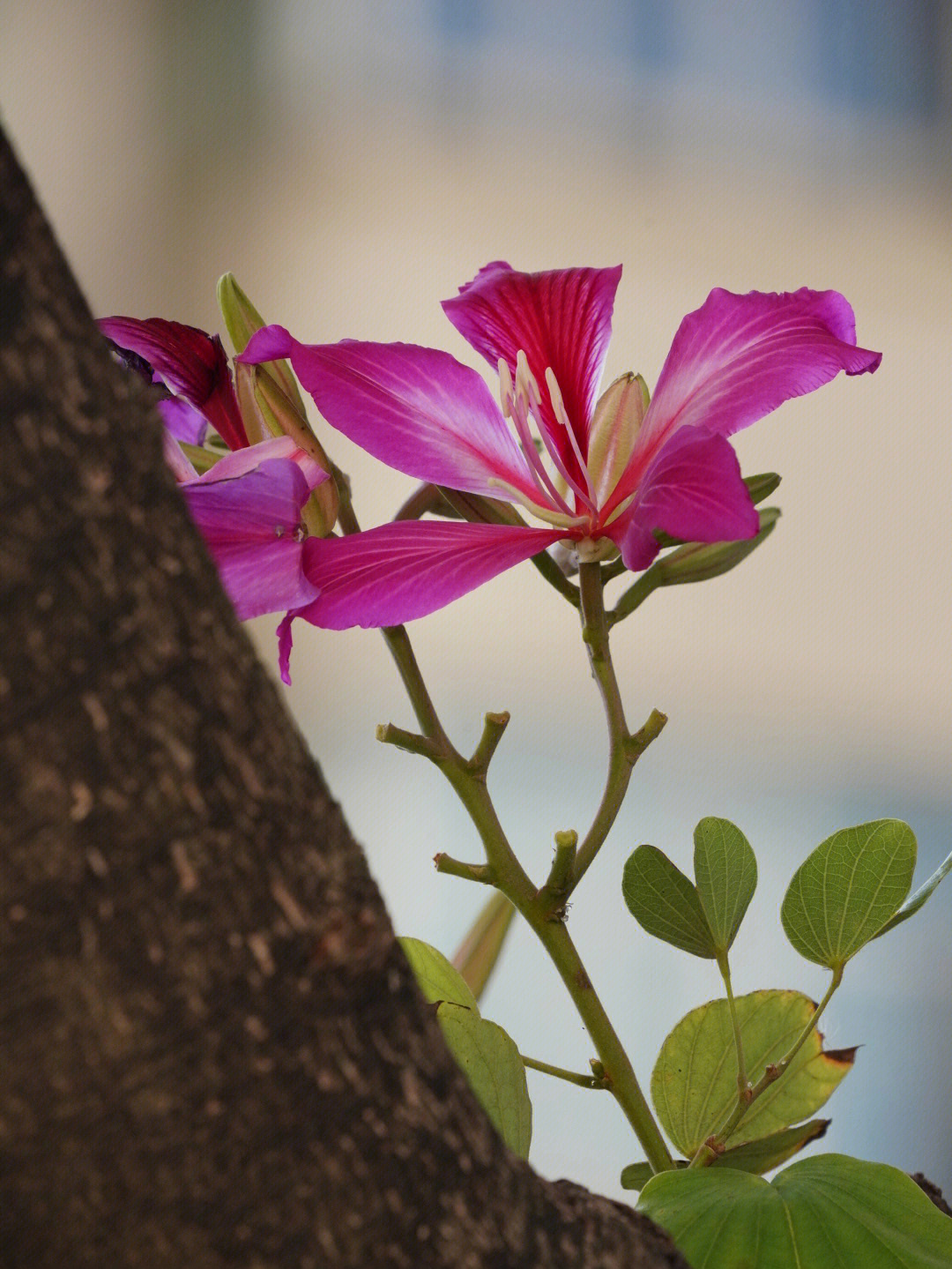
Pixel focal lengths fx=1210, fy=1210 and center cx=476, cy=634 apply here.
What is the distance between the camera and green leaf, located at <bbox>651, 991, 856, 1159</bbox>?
224 mm

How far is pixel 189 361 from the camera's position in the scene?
0.70 feet

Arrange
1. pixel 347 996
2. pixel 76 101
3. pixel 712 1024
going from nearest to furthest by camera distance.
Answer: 1. pixel 347 996
2. pixel 712 1024
3. pixel 76 101

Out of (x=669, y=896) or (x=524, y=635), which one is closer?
(x=669, y=896)

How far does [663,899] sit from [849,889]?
0.03m

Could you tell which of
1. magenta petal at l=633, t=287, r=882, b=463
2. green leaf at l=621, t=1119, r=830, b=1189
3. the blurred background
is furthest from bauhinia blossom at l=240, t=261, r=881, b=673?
the blurred background

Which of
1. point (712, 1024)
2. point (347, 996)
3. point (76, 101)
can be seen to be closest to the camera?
point (347, 996)

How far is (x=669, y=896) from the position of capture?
8.1 inches

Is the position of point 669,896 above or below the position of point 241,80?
below

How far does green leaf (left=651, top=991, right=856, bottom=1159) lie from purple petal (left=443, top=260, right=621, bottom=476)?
109mm

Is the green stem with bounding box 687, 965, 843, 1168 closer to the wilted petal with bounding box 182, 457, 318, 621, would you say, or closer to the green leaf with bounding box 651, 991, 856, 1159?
the green leaf with bounding box 651, 991, 856, 1159

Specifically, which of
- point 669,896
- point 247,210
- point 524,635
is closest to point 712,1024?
point 669,896

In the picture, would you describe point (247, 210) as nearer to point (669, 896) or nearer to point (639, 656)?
point (639, 656)

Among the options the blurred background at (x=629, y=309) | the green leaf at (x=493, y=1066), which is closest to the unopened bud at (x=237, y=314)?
the green leaf at (x=493, y=1066)

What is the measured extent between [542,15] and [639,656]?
0.52m
